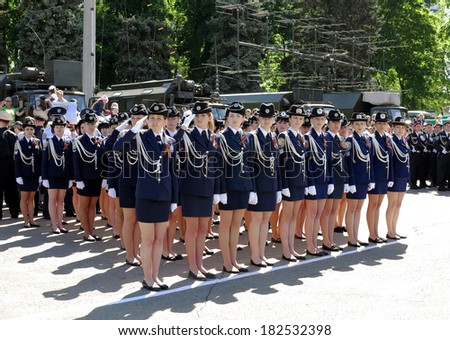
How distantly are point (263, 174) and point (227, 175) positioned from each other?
0.57m

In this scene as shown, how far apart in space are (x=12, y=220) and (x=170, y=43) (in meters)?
25.6

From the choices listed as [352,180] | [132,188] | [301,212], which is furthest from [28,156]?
[352,180]

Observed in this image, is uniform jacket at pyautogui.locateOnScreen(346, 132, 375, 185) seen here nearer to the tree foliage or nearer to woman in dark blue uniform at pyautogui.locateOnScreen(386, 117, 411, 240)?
woman in dark blue uniform at pyautogui.locateOnScreen(386, 117, 411, 240)

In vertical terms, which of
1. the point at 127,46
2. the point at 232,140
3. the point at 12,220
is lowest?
the point at 12,220

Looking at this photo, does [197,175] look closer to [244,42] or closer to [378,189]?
[378,189]

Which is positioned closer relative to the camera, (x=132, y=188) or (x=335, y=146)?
(x=132, y=188)

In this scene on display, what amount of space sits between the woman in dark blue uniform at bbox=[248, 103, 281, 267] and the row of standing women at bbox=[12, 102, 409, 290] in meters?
0.01

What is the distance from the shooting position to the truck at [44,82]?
1616cm

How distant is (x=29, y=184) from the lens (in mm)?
11367

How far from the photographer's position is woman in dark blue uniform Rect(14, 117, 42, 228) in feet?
36.8

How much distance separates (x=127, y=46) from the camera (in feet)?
113

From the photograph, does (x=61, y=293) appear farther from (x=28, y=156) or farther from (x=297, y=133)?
(x=28, y=156)

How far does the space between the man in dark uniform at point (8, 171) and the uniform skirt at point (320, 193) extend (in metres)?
6.10

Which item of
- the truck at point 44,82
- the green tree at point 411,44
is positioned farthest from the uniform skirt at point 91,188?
the green tree at point 411,44
